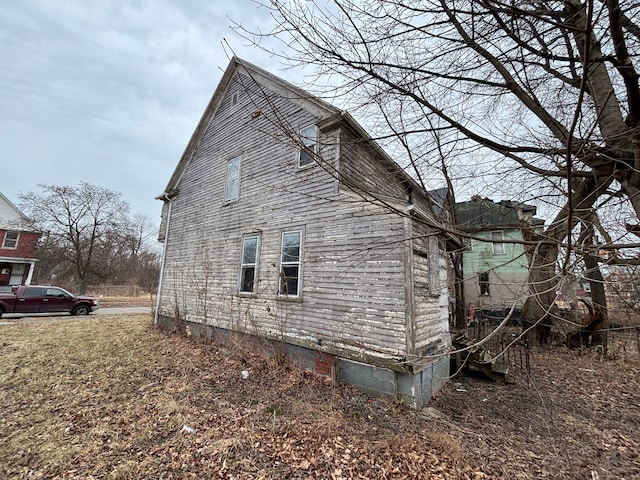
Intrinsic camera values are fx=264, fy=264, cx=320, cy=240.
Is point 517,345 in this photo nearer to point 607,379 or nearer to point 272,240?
point 607,379

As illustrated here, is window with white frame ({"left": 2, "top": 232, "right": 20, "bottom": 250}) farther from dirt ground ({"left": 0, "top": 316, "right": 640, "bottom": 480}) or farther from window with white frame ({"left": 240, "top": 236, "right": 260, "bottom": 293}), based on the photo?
window with white frame ({"left": 240, "top": 236, "right": 260, "bottom": 293})

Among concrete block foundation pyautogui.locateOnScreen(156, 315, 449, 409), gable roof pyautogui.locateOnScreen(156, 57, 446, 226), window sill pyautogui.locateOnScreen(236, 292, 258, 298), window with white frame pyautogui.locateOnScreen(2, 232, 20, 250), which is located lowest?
concrete block foundation pyautogui.locateOnScreen(156, 315, 449, 409)

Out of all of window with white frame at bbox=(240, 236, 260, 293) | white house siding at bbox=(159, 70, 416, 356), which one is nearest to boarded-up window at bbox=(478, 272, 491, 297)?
white house siding at bbox=(159, 70, 416, 356)

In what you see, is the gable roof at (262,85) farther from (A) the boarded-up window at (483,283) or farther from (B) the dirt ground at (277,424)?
(B) the dirt ground at (277,424)

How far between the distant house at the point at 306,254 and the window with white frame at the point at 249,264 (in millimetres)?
45

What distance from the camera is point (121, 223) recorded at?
90.4 feet

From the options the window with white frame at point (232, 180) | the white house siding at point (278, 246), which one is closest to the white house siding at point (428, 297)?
the white house siding at point (278, 246)

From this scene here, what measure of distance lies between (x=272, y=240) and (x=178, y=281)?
5600 millimetres

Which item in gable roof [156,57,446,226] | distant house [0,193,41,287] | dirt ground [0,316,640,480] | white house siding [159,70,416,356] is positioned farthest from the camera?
distant house [0,193,41,287]

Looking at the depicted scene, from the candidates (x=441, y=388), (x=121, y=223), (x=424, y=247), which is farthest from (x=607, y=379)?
(x=121, y=223)

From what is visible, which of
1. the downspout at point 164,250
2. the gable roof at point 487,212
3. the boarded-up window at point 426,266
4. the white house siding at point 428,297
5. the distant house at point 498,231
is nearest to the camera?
the distant house at point 498,231

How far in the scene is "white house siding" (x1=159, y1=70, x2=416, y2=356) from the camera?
548cm

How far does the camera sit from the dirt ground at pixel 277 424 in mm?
3457

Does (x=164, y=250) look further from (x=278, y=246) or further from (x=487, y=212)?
(x=487, y=212)
